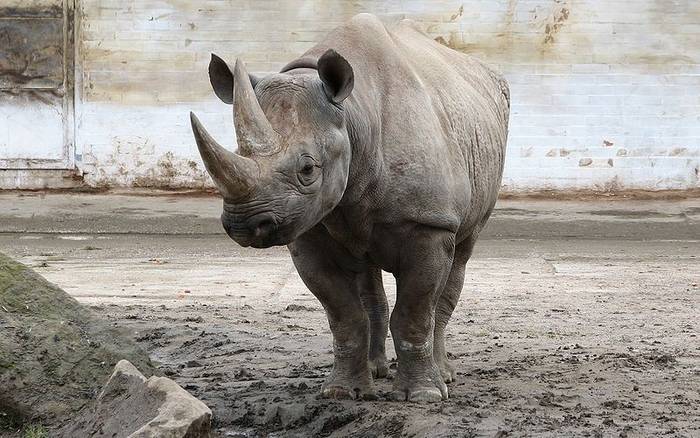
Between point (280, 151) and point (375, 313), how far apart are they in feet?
6.98

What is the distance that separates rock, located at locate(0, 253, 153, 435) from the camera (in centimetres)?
655

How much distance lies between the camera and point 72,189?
15375mm

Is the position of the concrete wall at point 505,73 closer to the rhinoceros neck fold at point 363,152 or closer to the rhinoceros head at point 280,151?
the rhinoceros neck fold at point 363,152

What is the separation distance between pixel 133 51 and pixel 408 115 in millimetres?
9704

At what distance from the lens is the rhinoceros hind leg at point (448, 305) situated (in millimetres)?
7188

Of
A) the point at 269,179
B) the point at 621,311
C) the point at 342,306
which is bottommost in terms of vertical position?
the point at 621,311

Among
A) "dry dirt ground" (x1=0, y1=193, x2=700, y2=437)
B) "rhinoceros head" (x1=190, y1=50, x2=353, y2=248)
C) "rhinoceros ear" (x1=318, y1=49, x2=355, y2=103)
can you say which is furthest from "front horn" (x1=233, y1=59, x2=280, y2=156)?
"dry dirt ground" (x1=0, y1=193, x2=700, y2=437)

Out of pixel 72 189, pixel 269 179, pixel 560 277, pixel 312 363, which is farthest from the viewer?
pixel 72 189

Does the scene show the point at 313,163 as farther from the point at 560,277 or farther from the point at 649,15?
the point at 649,15

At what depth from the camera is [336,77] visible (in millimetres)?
5758

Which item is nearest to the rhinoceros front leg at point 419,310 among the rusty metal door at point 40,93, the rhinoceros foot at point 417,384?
the rhinoceros foot at point 417,384

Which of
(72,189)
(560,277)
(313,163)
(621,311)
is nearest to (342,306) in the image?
(313,163)

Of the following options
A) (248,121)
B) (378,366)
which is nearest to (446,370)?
(378,366)

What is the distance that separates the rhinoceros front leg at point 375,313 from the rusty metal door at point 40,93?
28.9 feet
